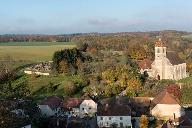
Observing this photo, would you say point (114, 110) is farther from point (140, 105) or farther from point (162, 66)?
point (162, 66)

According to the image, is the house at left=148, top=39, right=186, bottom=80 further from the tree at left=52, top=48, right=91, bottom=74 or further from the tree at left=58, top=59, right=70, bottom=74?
the tree at left=58, top=59, right=70, bottom=74

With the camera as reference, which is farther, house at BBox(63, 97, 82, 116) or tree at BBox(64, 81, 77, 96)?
tree at BBox(64, 81, 77, 96)

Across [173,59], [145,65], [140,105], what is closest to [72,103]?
[140,105]

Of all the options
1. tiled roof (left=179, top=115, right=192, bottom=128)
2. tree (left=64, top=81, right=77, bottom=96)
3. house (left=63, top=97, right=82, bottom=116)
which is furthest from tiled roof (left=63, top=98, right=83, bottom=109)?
tiled roof (left=179, top=115, right=192, bottom=128)

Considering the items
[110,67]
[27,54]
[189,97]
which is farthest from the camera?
[27,54]

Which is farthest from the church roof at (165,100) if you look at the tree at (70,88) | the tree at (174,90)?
the tree at (70,88)

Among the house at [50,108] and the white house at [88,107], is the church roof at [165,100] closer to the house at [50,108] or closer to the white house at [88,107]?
the white house at [88,107]

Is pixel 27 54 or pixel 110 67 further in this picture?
pixel 27 54

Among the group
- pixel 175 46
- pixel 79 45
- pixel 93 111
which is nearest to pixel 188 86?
pixel 93 111

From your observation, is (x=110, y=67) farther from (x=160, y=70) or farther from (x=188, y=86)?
(x=188, y=86)
